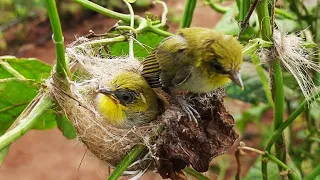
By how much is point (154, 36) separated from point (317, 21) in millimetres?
639

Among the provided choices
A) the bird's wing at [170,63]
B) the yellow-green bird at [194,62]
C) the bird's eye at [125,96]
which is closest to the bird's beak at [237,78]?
the yellow-green bird at [194,62]

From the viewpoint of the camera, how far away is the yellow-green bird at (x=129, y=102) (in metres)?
1.04

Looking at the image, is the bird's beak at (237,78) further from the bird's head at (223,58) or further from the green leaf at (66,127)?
the green leaf at (66,127)

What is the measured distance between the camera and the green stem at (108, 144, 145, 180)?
0.86 metres

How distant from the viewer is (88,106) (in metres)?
0.96

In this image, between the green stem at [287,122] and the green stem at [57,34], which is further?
the green stem at [287,122]

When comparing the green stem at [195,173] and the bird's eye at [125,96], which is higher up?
the bird's eye at [125,96]

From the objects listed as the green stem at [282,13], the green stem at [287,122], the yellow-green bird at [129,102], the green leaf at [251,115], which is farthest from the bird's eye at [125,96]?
the green leaf at [251,115]

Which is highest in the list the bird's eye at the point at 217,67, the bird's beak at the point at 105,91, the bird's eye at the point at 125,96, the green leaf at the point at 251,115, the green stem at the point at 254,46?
the green stem at the point at 254,46

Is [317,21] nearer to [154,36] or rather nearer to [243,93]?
[243,93]

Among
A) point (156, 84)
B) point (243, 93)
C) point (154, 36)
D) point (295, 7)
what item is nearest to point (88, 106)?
point (156, 84)

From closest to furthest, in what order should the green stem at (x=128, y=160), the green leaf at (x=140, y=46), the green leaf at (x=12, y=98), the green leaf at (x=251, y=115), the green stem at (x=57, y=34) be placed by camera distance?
the green stem at (x=57, y=34)
the green stem at (x=128, y=160)
the green leaf at (x=12, y=98)
the green leaf at (x=140, y=46)
the green leaf at (x=251, y=115)

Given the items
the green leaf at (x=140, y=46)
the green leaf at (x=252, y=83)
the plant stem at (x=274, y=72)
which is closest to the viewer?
the plant stem at (x=274, y=72)

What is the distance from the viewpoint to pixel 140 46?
4.06ft
